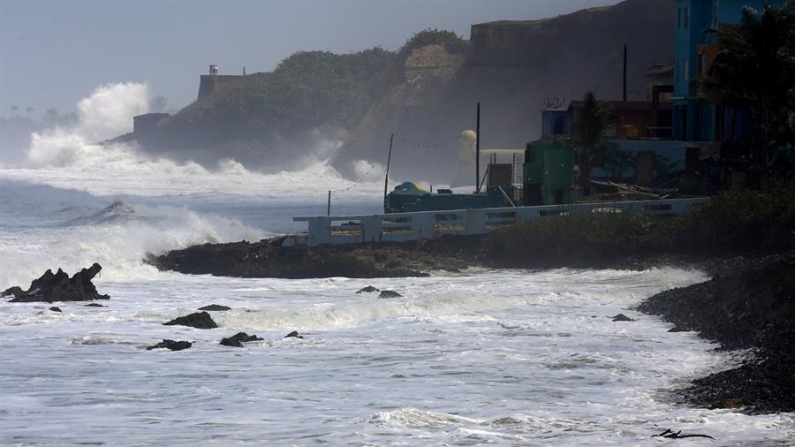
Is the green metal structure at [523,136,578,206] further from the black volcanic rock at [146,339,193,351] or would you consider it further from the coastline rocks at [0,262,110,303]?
the black volcanic rock at [146,339,193,351]

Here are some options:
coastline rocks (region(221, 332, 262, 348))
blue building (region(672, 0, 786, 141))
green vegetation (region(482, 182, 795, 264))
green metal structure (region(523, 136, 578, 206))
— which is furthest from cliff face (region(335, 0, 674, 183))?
coastline rocks (region(221, 332, 262, 348))

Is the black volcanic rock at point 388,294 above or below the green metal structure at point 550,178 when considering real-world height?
below

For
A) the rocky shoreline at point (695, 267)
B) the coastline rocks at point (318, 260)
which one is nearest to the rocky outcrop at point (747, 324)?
the rocky shoreline at point (695, 267)

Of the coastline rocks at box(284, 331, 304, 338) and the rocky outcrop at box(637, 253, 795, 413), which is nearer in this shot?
the rocky outcrop at box(637, 253, 795, 413)

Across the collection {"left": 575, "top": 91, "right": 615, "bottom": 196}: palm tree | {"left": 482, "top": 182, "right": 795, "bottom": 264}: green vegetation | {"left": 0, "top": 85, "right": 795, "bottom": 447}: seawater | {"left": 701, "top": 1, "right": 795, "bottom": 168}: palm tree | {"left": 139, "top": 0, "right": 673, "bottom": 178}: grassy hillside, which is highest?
{"left": 139, "top": 0, "right": 673, "bottom": 178}: grassy hillside

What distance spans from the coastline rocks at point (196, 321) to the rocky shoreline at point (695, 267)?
7.34m

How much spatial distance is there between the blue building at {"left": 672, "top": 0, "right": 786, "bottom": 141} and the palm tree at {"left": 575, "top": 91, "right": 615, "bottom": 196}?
349 cm

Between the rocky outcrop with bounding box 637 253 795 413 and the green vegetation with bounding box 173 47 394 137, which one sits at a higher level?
the green vegetation with bounding box 173 47 394 137

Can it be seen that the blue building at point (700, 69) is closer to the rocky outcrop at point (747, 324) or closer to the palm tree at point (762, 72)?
the palm tree at point (762, 72)

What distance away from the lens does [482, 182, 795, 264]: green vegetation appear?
2906 cm

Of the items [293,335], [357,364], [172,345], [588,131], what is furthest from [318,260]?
[357,364]

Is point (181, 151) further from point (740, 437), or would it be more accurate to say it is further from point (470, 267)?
point (740, 437)

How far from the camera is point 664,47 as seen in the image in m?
104

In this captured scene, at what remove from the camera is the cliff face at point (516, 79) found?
349ft
